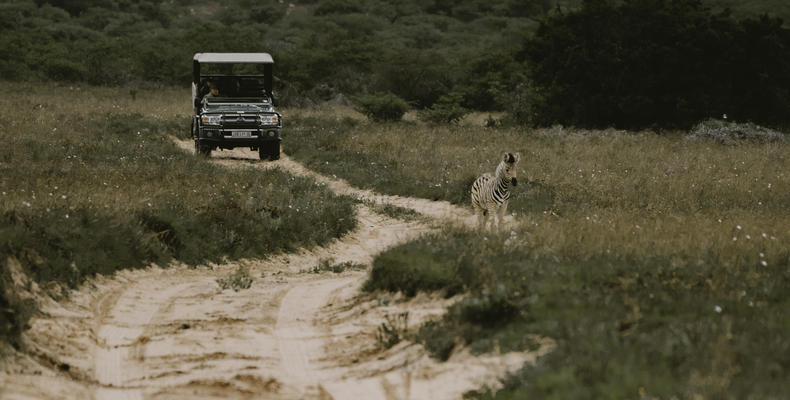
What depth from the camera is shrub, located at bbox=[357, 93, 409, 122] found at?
119 feet

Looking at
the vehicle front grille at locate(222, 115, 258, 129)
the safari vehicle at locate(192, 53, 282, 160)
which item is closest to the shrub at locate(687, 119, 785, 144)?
the safari vehicle at locate(192, 53, 282, 160)

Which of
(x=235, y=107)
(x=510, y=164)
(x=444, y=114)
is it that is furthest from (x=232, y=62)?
(x=444, y=114)

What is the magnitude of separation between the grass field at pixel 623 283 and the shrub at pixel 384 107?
16.8 metres

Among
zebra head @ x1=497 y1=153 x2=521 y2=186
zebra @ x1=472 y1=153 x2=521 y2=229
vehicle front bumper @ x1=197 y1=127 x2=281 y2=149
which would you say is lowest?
vehicle front bumper @ x1=197 y1=127 x2=281 y2=149

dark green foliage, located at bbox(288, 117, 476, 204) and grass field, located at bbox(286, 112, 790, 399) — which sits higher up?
grass field, located at bbox(286, 112, 790, 399)

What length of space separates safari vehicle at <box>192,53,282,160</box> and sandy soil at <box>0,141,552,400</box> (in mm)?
12123

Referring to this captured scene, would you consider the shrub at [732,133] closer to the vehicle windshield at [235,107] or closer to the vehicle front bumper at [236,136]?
the vehicle front bumper at [236,136]

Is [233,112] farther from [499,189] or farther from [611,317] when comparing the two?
[611,317]

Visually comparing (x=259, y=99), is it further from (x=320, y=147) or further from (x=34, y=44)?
(x=34, y=44)

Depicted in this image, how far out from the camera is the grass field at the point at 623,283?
645cm

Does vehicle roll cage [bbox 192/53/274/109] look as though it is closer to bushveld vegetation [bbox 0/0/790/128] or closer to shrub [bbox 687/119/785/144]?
bushveld vegetation [bbox 0/0/790/128]

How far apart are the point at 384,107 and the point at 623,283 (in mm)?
28224

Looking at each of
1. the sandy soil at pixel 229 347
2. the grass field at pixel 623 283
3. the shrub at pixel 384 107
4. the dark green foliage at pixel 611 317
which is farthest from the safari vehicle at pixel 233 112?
the dark green foliage at pixel 611 317

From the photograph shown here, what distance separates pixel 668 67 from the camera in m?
31.9
